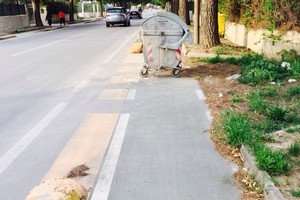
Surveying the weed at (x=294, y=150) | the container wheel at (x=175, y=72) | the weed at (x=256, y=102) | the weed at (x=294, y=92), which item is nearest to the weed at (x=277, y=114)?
the weed at (x=256, y=102)

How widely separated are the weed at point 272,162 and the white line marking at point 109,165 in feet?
5.79

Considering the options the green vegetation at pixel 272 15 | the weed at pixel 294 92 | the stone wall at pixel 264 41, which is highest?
the green vegetation at pixel 272 15

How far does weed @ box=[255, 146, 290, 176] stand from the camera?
434cm

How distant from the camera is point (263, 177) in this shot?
4.17 meters

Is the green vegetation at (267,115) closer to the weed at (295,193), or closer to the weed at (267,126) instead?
the weed at (267,126)

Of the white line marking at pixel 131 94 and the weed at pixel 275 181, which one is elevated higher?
the weed at pixel 275 181

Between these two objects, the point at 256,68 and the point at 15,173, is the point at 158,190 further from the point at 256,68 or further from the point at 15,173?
the point at 256,68

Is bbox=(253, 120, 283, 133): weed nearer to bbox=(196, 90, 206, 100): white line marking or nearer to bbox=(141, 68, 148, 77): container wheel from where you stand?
bbox=(196, 90, 206, 100): white line marking

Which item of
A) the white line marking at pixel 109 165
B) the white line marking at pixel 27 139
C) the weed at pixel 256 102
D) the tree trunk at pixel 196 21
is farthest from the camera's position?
the tree trunk at pixel 196 21

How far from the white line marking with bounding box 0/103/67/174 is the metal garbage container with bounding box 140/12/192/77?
343 centimetres

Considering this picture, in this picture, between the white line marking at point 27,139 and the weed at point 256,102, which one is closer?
the white line marking at point 27,139

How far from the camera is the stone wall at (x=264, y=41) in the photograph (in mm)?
11719

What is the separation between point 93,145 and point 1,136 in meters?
1.63

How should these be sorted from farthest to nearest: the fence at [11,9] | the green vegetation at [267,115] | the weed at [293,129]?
1. the fence at [11,9]
2. the weed at [293,129]
3. the green vegetation at [267,115]
